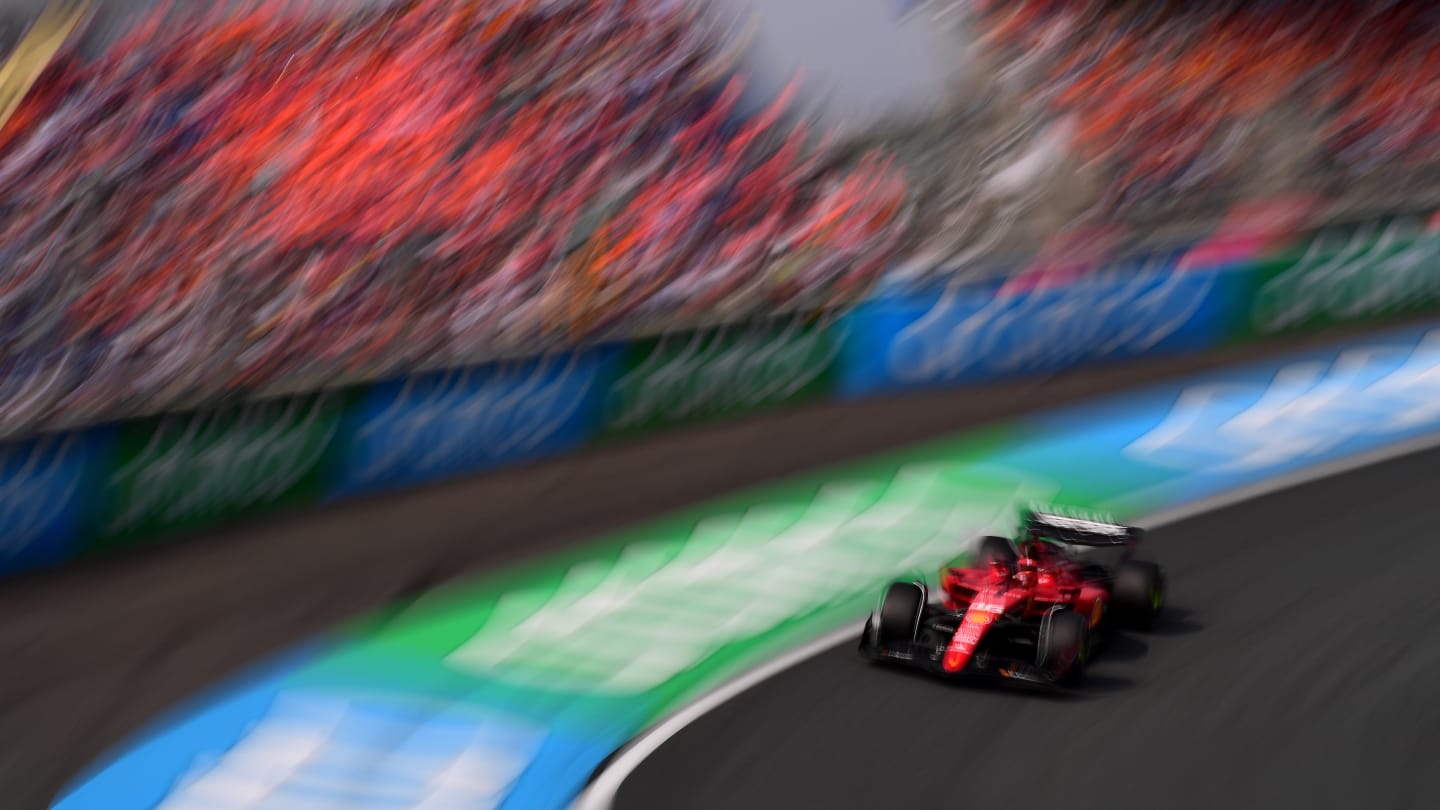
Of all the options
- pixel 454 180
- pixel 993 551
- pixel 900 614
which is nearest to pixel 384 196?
pixel 454 180

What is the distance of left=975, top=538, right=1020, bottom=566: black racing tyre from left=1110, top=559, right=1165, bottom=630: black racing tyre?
0.53 meters

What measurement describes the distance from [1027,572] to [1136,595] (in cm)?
67

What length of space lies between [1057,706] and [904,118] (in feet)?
33.6

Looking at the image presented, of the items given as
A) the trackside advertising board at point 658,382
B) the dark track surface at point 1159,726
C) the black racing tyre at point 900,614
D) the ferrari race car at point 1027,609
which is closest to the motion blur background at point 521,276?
the trackside advertising board at point 658,382

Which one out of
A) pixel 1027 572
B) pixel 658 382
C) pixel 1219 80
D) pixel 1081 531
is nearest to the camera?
pixel 1027 572

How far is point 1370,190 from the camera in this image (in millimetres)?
20750

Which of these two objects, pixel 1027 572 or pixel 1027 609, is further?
pixel 1027 572

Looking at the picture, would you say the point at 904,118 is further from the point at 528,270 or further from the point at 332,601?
the point at 332,601

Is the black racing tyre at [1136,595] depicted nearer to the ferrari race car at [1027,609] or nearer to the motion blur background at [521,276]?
the ferrari race car at [1027,609]

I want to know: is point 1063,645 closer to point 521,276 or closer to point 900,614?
point 900,614

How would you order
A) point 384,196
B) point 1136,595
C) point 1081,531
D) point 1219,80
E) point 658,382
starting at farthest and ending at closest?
point 1219,80, point 384,196, point 658,382, point 1081,531, point 1136,595

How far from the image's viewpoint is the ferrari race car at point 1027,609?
7.04 m

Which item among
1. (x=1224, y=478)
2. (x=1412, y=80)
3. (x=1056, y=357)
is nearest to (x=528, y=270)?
(x=1056, y=357)

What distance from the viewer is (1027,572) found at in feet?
24.7
